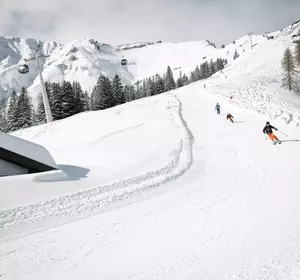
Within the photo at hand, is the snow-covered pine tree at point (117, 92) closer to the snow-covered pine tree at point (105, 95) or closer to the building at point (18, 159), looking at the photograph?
the snow-covered pine tree at point (105, 95)

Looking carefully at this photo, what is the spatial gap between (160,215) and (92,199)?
2.79m

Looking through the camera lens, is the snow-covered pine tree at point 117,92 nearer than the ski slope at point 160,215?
No

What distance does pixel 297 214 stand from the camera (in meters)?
8.33

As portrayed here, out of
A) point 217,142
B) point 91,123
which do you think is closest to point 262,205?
point 217,142

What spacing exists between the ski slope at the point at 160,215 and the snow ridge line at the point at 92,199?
0.10 feet

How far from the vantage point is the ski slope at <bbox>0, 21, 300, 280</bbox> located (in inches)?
243

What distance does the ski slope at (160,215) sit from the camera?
6.16 meters

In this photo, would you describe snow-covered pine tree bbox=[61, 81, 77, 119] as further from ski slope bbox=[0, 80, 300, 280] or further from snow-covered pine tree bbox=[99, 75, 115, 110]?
ski slope bbox=[0, 80, 300, 280]

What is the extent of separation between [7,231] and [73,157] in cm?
1105

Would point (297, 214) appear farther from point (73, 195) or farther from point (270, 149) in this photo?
point (270, 149)

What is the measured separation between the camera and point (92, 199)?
34.7ft

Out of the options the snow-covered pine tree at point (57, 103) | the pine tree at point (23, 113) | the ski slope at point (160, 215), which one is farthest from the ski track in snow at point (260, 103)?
the pine tree at point (23, 113)

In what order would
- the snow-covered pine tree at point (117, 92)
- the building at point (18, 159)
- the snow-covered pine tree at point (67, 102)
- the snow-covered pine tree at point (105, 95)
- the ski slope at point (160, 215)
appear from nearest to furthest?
the ski slope at point (160, 215), the building at point (18, 159), the snow-covered pine tree at point (67, 102), the snow-covered pine tree at point (105, 95), the snow-covered pine tree at point (117, 92)

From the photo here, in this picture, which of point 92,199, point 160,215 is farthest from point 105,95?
point 160,215
